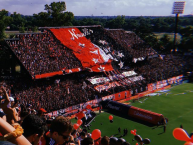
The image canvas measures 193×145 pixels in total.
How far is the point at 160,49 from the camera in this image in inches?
2172

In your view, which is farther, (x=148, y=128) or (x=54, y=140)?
(x=148, y=128)

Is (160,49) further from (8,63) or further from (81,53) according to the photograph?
(8,63)

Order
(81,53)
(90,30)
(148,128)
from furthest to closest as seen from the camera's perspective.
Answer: (90,30), (81,53), (148,128)

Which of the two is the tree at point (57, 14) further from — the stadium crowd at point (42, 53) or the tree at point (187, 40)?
the tree at point (187, 40)

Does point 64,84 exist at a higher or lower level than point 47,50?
lower

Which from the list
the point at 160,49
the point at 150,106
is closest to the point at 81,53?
the point at 150,106

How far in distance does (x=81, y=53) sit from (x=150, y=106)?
11.7m

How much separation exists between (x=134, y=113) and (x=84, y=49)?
12.8 metres

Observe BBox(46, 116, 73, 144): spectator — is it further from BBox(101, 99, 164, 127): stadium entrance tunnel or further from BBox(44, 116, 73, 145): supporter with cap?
BBox(101, 99, 164, 127): stadium entrance tunnel

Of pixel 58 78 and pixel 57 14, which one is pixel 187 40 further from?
pixel 58 78

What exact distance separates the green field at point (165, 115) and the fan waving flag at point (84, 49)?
7299 millimetres

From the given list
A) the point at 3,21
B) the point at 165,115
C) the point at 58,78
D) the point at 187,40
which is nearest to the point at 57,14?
the point at 3,21

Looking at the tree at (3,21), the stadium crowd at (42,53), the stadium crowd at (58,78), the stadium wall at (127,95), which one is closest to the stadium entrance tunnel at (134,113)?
the stadium wall at (127,95)

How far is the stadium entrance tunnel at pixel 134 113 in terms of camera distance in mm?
20094
